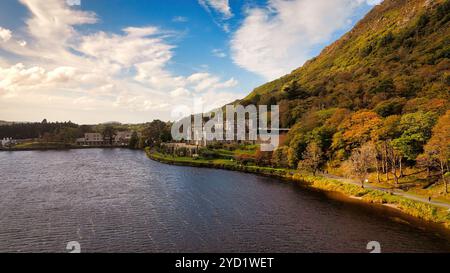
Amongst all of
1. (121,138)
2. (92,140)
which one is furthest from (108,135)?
(92,140)

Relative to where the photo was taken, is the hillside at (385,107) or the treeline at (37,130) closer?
the hillside at (385,107)

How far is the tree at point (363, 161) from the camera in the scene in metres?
48.4

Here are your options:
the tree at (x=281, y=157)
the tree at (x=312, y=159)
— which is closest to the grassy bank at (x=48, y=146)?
the tree at (x=281, y=157)

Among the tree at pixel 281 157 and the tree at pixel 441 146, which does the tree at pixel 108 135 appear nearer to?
the tree at pixel 281 157

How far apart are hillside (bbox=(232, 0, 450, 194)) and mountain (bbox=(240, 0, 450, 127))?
30cm

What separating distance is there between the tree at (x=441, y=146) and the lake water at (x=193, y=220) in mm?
10405

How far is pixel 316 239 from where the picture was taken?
1153 inches

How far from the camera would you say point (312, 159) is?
61469 mm

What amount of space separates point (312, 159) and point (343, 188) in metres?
12.2

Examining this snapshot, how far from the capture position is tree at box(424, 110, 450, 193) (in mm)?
39938

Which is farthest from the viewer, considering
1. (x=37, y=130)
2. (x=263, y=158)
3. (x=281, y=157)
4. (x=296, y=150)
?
(x=37, y=130)

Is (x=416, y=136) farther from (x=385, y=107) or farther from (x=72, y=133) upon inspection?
(x=72, y=133)

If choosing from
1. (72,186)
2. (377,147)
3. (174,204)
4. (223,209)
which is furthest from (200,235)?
(377,147)
